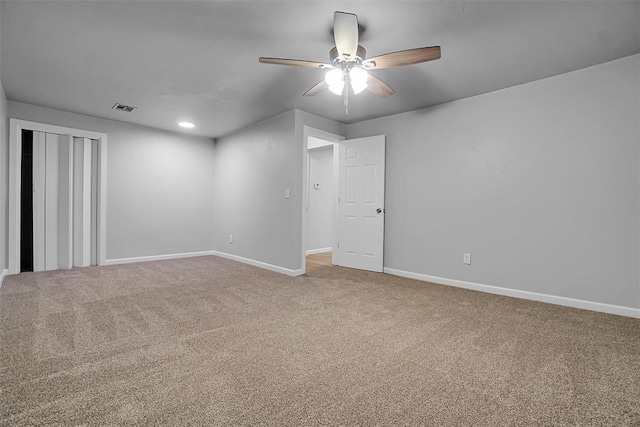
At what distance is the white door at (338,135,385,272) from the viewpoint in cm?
462

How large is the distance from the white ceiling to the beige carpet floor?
7.59ft

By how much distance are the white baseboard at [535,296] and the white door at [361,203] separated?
0.60 metres

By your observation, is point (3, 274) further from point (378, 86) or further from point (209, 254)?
point (378, 86)

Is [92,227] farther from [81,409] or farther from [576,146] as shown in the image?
[576,146]

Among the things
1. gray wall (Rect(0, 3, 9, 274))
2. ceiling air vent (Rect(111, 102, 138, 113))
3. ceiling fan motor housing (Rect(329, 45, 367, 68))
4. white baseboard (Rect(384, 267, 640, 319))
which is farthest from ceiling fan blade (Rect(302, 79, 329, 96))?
gray wall (Rect(0, 3, 9, 274))

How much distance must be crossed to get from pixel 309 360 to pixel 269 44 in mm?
2438

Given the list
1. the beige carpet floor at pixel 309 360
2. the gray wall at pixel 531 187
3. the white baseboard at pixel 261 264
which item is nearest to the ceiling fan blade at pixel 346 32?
the beige carpet floor at pixel 309 360

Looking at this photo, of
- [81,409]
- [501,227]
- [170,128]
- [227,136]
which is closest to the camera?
[81,409]

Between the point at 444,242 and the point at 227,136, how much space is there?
427cm

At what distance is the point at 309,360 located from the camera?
194cm

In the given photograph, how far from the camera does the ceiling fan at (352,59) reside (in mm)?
2006

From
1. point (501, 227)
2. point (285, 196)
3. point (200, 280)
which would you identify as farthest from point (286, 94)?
point (501, 227)

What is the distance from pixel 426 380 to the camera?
5.67 feet

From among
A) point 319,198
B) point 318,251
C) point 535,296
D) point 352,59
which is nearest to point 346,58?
point 352,59
